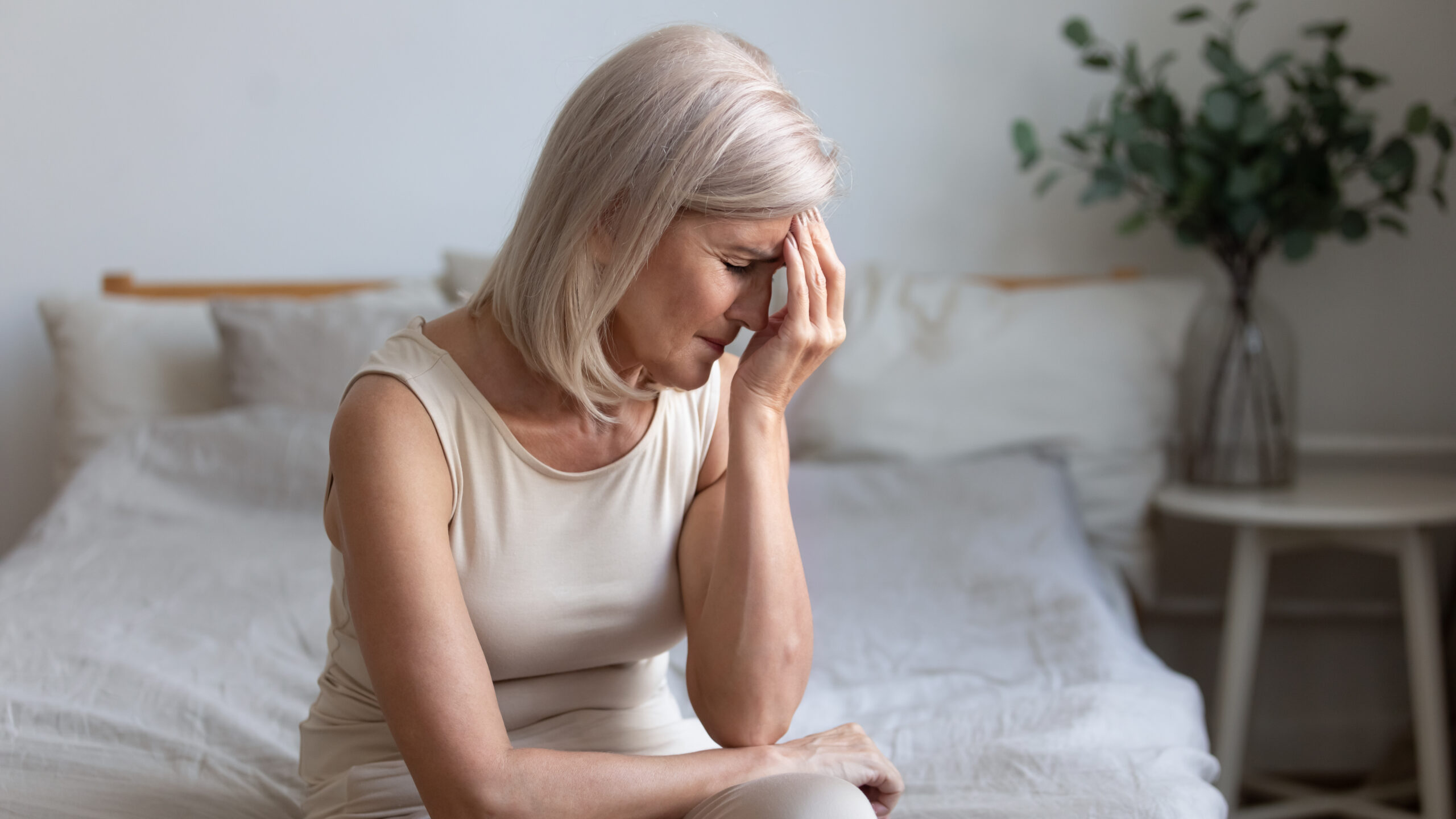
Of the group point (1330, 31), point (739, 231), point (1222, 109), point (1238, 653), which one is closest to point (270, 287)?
point (739, 231)

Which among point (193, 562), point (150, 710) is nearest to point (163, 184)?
point (193, 562)

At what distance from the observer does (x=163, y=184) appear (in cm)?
229

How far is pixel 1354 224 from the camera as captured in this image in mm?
1946

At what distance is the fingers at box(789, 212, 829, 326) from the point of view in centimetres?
88

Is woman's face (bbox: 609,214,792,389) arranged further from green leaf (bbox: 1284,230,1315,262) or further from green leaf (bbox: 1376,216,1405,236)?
green leaf (bbox: 1376,216,1405,236)

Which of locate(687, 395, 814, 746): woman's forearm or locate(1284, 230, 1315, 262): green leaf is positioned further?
locate(1284, 230, 1315, 262): green leaf

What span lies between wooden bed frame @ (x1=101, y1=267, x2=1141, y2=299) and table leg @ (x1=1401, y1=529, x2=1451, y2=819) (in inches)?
28.2

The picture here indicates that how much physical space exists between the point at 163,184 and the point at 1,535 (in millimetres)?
842

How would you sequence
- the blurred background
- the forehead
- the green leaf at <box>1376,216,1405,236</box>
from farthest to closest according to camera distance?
the blurred background < the green leaf at <box>1376,216,1405,236</box> < the forehead

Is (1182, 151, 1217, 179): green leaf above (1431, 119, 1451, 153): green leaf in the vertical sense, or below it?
below

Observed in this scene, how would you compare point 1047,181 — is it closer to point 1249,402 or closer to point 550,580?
point 1249,402

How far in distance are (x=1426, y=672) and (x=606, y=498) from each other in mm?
1485

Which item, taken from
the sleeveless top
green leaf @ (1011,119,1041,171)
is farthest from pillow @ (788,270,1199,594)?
the sleeveless top

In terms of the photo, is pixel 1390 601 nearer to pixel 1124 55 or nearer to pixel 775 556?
pixel 1124 55
